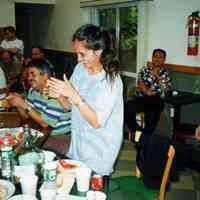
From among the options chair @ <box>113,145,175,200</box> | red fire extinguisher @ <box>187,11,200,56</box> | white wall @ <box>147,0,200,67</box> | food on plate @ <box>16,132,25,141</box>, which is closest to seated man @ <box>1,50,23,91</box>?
white wall @ <box>147,0,200,67</box>

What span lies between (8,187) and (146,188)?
94cm

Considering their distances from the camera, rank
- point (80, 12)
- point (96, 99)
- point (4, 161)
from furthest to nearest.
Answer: point (80, 12) → point (96, 99) → point (4, 161)

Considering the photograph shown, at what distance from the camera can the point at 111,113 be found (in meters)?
1.51

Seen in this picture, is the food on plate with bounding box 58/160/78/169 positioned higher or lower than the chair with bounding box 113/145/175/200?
higher

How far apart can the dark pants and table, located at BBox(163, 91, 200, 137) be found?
6.3 inches

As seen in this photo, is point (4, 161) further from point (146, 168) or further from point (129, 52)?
point (129, 52)

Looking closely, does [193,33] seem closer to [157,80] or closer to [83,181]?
[157,80]

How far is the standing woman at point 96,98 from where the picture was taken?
1.45 meters

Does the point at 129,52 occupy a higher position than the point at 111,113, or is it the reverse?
the point at 129,52

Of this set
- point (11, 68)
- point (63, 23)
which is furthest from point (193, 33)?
point (63, 23)

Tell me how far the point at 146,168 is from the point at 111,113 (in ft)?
1.71

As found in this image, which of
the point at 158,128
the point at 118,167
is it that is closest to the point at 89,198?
the point at 118,167

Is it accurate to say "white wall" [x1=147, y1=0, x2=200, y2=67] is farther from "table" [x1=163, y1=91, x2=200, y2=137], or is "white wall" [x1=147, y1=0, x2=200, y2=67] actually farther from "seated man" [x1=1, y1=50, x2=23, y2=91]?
"seated man" [x1=1, y1=50, x2=23, y2=91]

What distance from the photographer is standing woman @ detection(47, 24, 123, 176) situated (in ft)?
4.75
